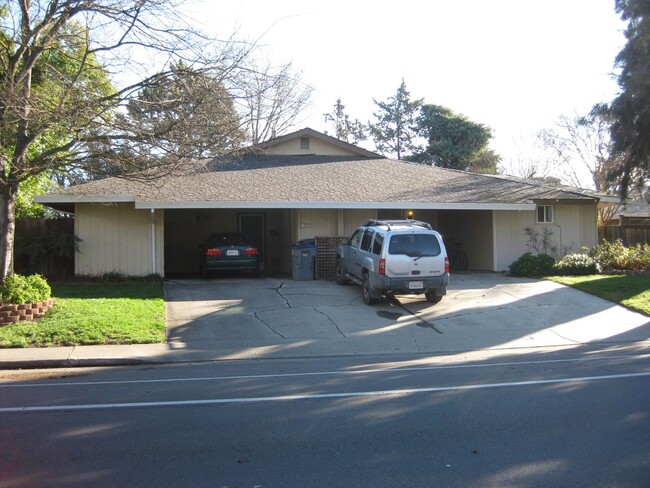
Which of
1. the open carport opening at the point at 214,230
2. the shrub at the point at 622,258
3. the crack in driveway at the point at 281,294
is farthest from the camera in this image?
the open carport opening at the point at 214,230

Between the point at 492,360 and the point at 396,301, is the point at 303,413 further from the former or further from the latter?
the point at 396,301

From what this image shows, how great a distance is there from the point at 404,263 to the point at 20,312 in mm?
8073

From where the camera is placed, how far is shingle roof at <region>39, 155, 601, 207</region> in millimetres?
16944

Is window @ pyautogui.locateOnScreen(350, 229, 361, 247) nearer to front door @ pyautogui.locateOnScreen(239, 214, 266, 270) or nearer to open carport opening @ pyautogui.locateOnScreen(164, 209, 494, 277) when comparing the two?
open carport opening @ pyautogui.locateOnScreen(164, 209, 494, 277)

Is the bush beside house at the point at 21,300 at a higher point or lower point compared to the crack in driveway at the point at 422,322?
higher

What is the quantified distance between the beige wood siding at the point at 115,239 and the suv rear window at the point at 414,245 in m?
7.76

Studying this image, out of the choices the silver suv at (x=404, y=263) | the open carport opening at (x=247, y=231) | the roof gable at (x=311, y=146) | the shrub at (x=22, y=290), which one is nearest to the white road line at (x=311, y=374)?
the shrub at (x=22, y=290)

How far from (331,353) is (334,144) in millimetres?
15306

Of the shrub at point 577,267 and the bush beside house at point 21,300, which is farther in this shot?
the shrub at point 577,267

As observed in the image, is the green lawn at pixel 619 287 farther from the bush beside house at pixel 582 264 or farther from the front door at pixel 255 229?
the front door at pixel 255 229

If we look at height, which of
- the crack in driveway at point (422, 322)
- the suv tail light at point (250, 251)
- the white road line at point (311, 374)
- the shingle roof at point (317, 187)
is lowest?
the white road line at point (311, 374)

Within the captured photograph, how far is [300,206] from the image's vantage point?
17.4 metres

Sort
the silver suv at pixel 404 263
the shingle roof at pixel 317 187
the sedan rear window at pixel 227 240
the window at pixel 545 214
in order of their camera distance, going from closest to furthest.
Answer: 1. the silver suv at pixel 404 263
2. the shingle roof at pixel 317 187
3. the sedan rear window at pixel 227 240
4. the window at pixel 545 214

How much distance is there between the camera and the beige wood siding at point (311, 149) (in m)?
23.9
